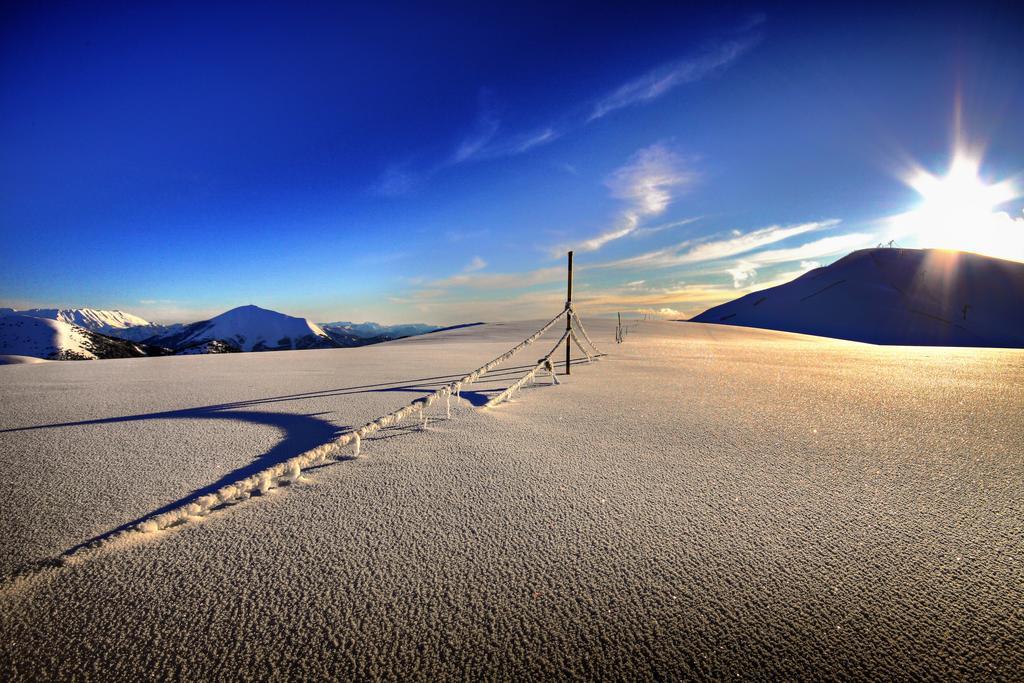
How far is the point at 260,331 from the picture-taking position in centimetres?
15038

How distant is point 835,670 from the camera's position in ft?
3.84

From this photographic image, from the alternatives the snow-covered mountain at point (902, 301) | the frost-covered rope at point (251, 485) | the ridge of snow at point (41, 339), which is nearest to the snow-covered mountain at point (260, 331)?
the ridge of snow at point (41, 339)

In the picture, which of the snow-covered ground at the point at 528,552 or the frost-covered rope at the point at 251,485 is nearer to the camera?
the snow-covered ground at the point at 528,552

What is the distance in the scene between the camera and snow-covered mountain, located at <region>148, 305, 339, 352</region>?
14662 centimetres

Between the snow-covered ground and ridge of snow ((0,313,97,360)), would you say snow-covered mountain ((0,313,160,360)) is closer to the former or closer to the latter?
ridge of snow ((0,313,97,360))

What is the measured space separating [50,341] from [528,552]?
45640 mm

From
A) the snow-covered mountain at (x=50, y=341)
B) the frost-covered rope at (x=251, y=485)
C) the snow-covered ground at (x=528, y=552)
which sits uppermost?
the snow-covered mountain at (x=50, y=341)

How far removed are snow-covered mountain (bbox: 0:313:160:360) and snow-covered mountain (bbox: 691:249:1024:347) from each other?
2192 inches

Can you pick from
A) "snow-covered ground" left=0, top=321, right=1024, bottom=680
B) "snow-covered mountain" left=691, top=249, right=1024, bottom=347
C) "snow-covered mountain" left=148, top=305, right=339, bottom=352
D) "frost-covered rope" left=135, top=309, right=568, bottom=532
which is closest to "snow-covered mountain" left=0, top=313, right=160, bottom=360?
"snow-covered ground" left=0, top=321, right=1024, bottom=680

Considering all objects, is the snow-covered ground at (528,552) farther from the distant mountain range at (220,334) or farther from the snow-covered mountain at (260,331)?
the snow-covered mountain at (260,331)

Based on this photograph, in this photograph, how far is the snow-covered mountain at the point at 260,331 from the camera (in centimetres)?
14662

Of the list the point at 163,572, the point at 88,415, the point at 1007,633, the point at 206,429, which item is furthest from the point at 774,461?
the point at 88,415

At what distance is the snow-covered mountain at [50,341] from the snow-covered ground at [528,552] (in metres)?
35.1

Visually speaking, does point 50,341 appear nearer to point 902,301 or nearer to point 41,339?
point 41,339
